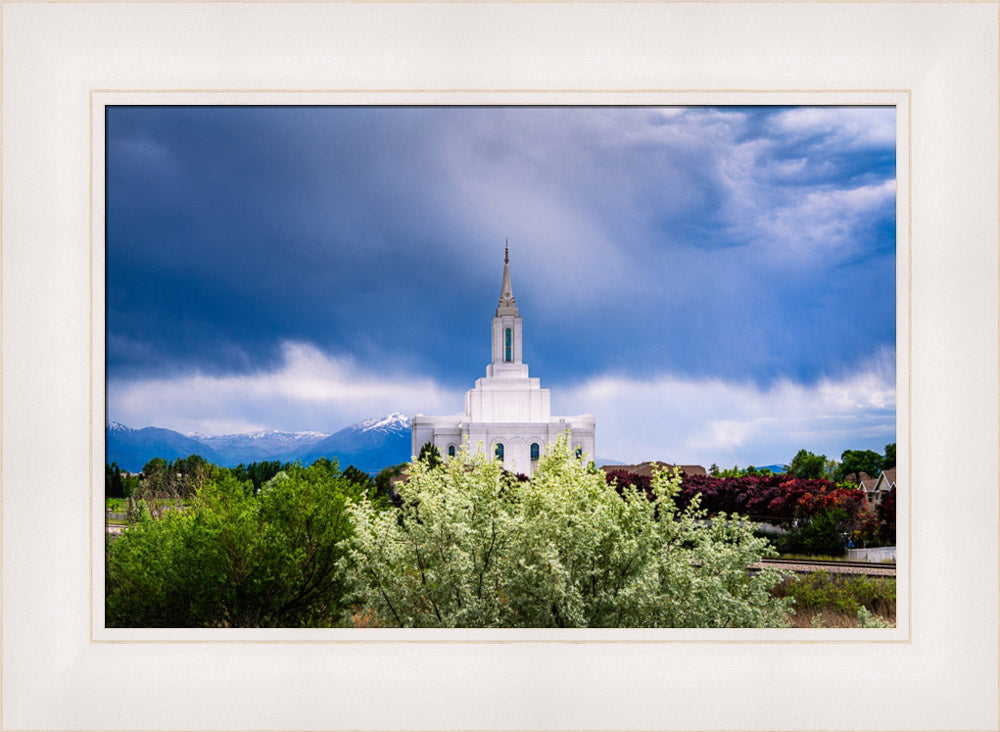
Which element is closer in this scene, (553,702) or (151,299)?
(553,702)

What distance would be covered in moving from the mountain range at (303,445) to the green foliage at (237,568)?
2.45m

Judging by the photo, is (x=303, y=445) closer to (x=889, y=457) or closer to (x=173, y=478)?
(x=173, y=478)

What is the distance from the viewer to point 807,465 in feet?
23.9

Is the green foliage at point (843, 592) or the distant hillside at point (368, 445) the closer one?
the green foliage at point (843, 592)

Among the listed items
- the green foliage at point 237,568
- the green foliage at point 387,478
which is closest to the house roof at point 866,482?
the green foliage at point 237,568

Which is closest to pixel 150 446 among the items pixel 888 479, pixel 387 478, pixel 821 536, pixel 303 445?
pixel 303 445

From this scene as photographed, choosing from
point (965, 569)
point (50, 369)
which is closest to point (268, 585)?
point (50, 369)

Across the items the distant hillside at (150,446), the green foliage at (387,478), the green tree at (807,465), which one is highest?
the distant hillside at (150,446)

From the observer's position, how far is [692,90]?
112 inches

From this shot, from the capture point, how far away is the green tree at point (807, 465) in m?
7.12

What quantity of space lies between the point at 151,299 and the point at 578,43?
6.01 metres

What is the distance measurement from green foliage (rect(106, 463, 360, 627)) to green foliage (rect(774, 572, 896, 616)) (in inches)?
113

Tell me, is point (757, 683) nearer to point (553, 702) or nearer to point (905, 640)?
point (905, 640)

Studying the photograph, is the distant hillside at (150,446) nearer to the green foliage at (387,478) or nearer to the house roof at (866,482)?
the green foliage at (387,478)
